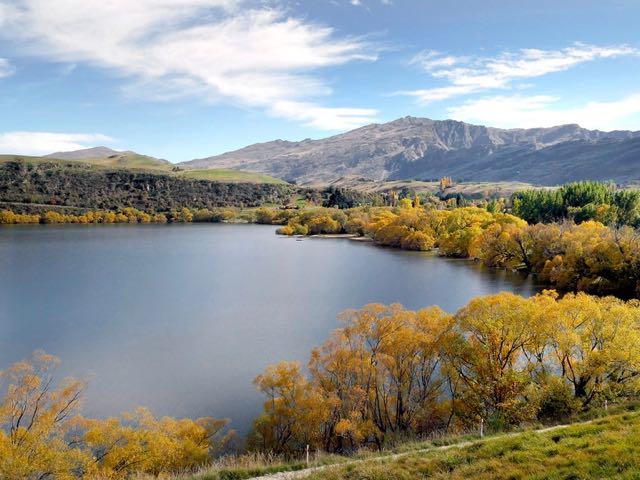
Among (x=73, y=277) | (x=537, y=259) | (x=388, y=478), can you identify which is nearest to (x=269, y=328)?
(x=388, y=478)

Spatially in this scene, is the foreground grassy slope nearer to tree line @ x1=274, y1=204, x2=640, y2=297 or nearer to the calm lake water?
the calm lake water

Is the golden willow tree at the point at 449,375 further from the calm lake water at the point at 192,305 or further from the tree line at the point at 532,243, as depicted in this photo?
the tree line at the point at 532,243

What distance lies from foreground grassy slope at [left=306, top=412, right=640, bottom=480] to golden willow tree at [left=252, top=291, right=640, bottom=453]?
774cm

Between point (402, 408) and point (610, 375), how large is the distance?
11779 mm

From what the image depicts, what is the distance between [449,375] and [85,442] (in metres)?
20.3

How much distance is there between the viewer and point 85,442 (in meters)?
24.1

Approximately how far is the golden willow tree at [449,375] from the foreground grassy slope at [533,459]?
774 cm

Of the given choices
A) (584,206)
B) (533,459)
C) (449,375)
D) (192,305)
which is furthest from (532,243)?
(533,459)


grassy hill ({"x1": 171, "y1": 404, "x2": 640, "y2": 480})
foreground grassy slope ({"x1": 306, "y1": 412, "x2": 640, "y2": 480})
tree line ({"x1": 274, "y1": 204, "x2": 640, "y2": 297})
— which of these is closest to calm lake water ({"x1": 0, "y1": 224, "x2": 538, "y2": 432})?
tree line ({"x1": 274, "y1": 204, "x2": 640, "y2": 297})

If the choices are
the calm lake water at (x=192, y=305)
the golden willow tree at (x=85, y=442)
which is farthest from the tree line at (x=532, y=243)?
the golden willow tree at (x=85, y=442)

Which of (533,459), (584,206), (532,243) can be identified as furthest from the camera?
(584,206)

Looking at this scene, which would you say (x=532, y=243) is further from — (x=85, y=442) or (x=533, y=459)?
(x=85, y=442)

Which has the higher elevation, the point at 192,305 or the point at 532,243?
the point at 532,243

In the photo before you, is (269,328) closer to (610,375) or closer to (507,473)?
(610,375)
